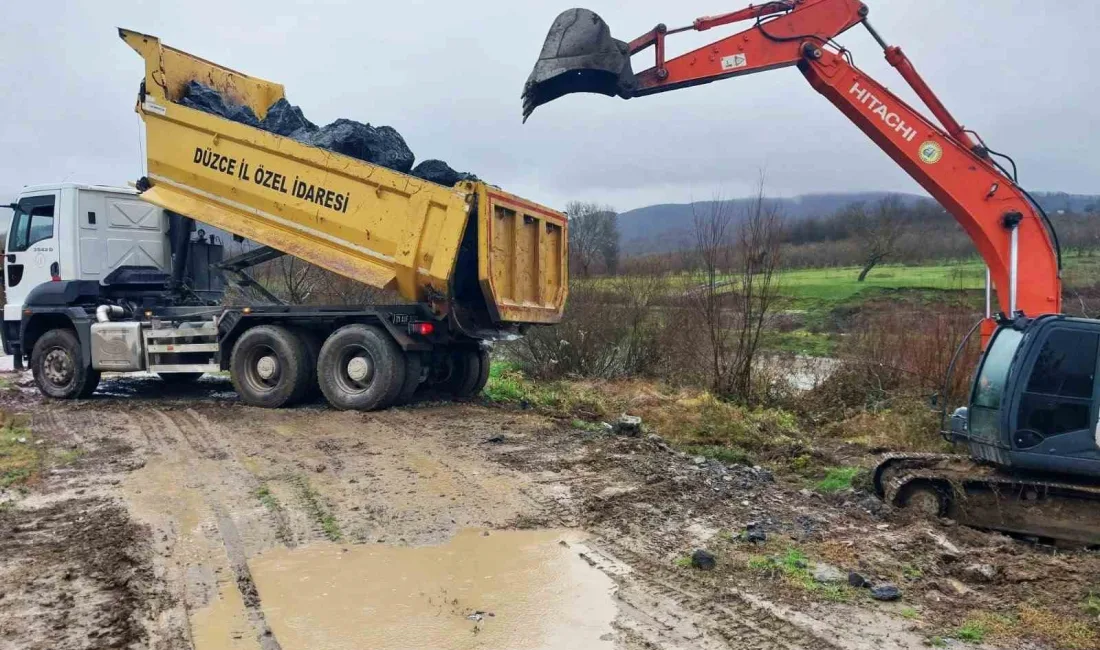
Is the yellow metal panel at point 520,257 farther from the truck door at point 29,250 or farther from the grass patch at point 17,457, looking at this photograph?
the truck door at point 29,250

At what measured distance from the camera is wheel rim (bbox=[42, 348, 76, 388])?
12.0m

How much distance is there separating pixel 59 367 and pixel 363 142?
5486mm

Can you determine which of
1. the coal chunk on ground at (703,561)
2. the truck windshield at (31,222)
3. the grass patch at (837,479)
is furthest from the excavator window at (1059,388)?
the truck windshield at (31,222)

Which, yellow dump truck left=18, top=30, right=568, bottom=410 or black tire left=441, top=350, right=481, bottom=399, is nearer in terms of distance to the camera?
yellow dump truck left=18, top=30, right=568, bottom=410

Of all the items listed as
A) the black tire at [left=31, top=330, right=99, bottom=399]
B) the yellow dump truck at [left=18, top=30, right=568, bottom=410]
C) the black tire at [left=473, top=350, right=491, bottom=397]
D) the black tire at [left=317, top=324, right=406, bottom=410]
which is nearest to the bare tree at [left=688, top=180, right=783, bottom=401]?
the yellow dump truck at [left=18, top=30, right=568, bottom=410]

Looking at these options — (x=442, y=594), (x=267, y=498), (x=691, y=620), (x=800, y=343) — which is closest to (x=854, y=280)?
(x=800, y=343)

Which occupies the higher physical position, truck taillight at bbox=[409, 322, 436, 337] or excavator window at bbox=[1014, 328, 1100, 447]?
truck taillight at bbox=[409, 322, 436, 337]

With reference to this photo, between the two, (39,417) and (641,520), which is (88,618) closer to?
(641,520)

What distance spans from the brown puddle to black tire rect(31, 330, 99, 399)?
8.13 m

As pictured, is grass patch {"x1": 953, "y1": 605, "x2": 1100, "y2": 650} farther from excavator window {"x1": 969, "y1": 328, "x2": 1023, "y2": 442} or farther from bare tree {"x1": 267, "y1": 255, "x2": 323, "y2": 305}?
bare tree {"x1": 267, "y1": 255, "x2": 323, "y2": 305}

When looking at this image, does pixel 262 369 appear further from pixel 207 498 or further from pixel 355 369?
pixel 207 498

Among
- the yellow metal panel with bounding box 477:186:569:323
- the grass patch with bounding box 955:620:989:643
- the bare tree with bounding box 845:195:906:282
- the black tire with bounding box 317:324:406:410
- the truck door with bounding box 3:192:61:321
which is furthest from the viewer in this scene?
the bare tree with bounding box 845:195:906:282

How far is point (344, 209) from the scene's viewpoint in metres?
10.3

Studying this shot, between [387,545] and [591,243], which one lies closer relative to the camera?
[387,545]
